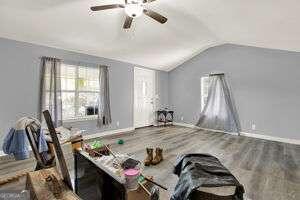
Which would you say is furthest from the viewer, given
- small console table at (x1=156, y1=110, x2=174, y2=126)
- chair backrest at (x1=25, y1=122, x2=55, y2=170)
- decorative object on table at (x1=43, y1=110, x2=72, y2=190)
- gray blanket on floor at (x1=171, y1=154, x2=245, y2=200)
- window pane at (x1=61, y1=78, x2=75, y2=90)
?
small console table at (x1=156, y1=110, x2=174, y2=126)

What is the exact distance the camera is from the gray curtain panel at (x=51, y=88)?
163 inches

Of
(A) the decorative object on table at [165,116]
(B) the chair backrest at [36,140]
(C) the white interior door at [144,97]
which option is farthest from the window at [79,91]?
(A) the decorative object on table at [165,116]

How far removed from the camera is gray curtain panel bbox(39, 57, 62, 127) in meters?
4.15

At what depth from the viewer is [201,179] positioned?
1383 mm

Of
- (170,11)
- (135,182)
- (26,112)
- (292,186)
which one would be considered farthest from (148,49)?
(135,182)

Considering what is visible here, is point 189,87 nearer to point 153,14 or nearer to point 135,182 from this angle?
point 153,14

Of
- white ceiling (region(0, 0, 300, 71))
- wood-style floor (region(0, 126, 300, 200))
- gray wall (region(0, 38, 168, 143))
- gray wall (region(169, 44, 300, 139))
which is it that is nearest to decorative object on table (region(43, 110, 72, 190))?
wood-style floor (region(0, 126, 300, 200))

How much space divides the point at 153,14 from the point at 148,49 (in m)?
2.62

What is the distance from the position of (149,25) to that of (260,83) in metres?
3.64

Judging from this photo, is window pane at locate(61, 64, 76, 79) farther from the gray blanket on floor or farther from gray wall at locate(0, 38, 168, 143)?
the gray blanket on floor

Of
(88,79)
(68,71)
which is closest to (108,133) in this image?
(88,79)

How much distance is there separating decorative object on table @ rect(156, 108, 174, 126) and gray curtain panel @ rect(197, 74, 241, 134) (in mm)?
1228

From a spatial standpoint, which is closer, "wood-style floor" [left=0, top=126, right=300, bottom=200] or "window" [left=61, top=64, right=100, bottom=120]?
"wood-style floor" [left=0, top=126, right=300, bottom=200]

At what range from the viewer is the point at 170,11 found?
378cm
